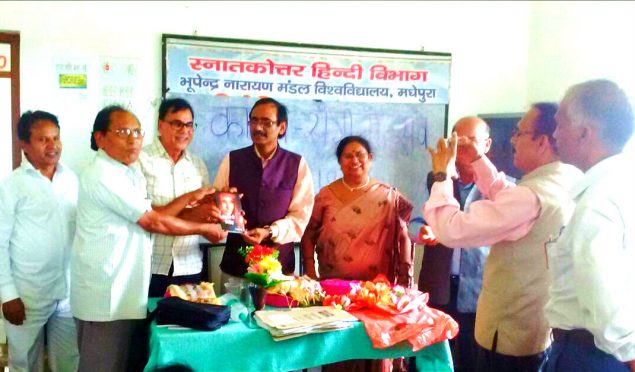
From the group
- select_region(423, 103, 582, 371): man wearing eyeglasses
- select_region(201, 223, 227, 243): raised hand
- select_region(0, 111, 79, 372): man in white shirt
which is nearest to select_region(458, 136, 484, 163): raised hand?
select_region(423, 103, 582, 371): man wearing eyeglasses

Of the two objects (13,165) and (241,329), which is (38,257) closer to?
(13,165)

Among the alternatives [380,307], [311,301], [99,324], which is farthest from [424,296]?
[99,324]

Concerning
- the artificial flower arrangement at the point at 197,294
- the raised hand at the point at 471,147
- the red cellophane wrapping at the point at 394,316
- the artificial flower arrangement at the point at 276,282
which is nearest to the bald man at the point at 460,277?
the raised hand at the point at 471,147

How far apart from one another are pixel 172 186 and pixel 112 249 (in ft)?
1.72

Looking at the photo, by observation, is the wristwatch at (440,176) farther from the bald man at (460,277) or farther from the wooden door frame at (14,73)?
the wooden door frame at (14,73)

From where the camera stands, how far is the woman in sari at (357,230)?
2721 mm

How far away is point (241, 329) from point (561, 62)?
9.62ft

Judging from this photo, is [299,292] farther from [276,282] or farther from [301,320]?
[301,320]

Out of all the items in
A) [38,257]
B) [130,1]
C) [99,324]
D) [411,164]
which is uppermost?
[130,1]

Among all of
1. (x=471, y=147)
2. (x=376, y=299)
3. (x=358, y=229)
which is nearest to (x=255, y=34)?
(x=358, y=229)

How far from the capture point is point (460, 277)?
10.1 ft

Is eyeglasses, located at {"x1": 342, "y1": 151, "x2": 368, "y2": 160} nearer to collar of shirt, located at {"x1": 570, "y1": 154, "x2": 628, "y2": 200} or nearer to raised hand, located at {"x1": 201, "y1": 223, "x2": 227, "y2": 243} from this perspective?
raised hand, located at {"x1": 201, "y1": 223, "x2": 227, "y2": 243}

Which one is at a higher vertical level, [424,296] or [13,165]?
[13,165]

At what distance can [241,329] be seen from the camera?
205 centimetres
